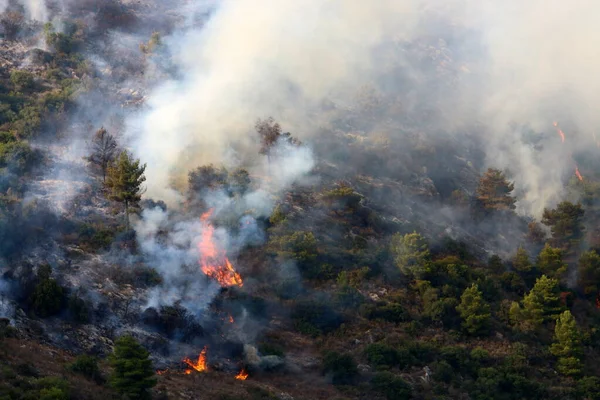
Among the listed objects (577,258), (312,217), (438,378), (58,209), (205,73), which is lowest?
(438,378)

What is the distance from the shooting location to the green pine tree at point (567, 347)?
46.3 m

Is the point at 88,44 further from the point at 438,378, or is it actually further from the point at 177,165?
the point at 438,378

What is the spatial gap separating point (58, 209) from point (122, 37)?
1239 inches

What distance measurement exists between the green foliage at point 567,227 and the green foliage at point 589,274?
11.1 feet

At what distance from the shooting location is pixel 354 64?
83125 millimetres

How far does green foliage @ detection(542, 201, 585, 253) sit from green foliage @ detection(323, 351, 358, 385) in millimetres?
26761

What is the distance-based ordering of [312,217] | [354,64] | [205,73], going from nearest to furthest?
1. [312,217]
2. [205,73]
3. [354,64]

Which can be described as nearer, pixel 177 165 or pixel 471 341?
pixel 471 341

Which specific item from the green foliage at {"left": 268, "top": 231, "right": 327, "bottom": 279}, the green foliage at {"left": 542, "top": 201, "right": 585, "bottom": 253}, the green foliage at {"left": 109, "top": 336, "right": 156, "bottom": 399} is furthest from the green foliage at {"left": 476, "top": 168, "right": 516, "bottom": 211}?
the green foliage at {"left": 109, "top": 336, "right": 156, "bottom": 399}

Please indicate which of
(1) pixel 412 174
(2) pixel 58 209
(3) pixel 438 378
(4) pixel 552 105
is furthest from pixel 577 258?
(2) pixel 58 209

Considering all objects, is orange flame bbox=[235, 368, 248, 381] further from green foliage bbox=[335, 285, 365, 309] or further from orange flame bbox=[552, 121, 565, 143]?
orange flame bbox=[552, 121, 565, 143]

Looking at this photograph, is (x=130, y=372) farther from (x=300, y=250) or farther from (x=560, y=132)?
(x=560, y=132)

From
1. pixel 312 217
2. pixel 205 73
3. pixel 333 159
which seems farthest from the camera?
pixel 205 73

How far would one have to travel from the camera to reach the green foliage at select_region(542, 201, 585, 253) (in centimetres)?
5981
